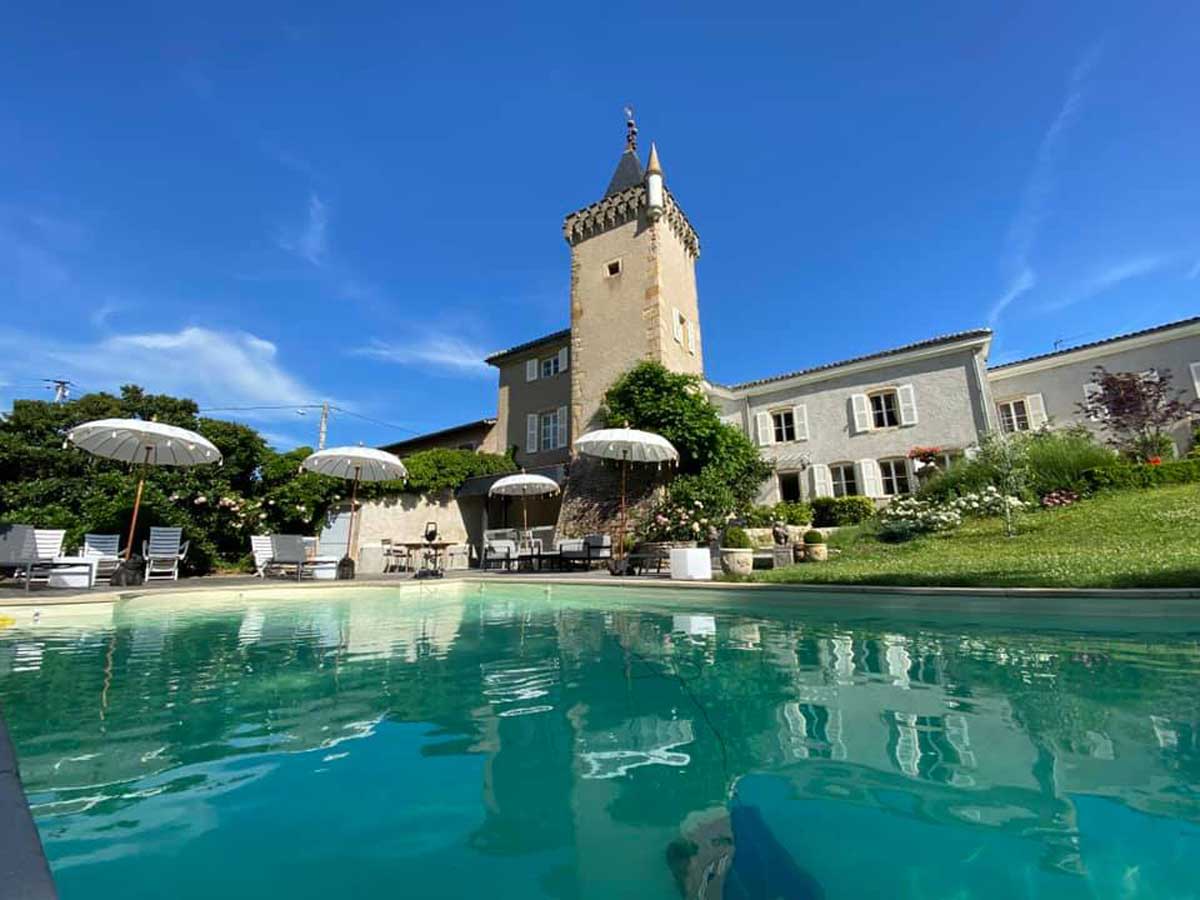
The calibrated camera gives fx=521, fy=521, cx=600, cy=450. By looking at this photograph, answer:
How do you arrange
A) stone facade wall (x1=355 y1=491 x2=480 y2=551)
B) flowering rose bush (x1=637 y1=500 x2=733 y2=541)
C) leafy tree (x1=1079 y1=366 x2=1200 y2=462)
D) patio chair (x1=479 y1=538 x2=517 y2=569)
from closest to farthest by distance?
1. flowering rose bush (x1=637 y1=500 x2=733 y2=541)
2. patio chair (x1=479 y1=538 x2=517 y2=569)
3. leafy tree (x1=1079 y1=366 x2=1200 y2=462)
4. stone facade wall (x1=355 y1=491 x2=480 y2=551)

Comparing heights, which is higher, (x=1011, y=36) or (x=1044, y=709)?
(x=1011, y=36)

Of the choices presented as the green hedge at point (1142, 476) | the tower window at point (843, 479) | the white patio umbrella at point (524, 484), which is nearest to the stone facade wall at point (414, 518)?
the white patio umbrella at point (524, 484)

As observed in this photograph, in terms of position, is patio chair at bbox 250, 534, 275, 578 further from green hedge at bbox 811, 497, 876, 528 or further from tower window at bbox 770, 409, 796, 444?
tower window at bbox 770, 409, 796, 444

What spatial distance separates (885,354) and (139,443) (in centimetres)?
2166

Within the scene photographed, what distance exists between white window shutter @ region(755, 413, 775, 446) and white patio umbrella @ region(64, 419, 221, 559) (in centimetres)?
1810

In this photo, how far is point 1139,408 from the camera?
16.1m

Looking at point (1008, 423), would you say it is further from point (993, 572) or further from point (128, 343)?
point (128, 343)

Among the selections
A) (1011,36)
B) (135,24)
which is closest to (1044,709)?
(1011,36)

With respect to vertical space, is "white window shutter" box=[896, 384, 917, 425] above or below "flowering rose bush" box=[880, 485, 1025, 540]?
above

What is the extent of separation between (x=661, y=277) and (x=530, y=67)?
287 inches

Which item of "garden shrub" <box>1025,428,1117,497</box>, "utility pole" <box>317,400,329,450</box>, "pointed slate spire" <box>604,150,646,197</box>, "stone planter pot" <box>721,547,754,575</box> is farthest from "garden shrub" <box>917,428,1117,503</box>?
"utility pole" <box>317,400,329,450</box>

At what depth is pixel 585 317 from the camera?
60.8 ft

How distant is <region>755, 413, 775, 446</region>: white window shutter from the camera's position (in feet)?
70.0

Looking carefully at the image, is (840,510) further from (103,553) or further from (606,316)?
(103,553)
